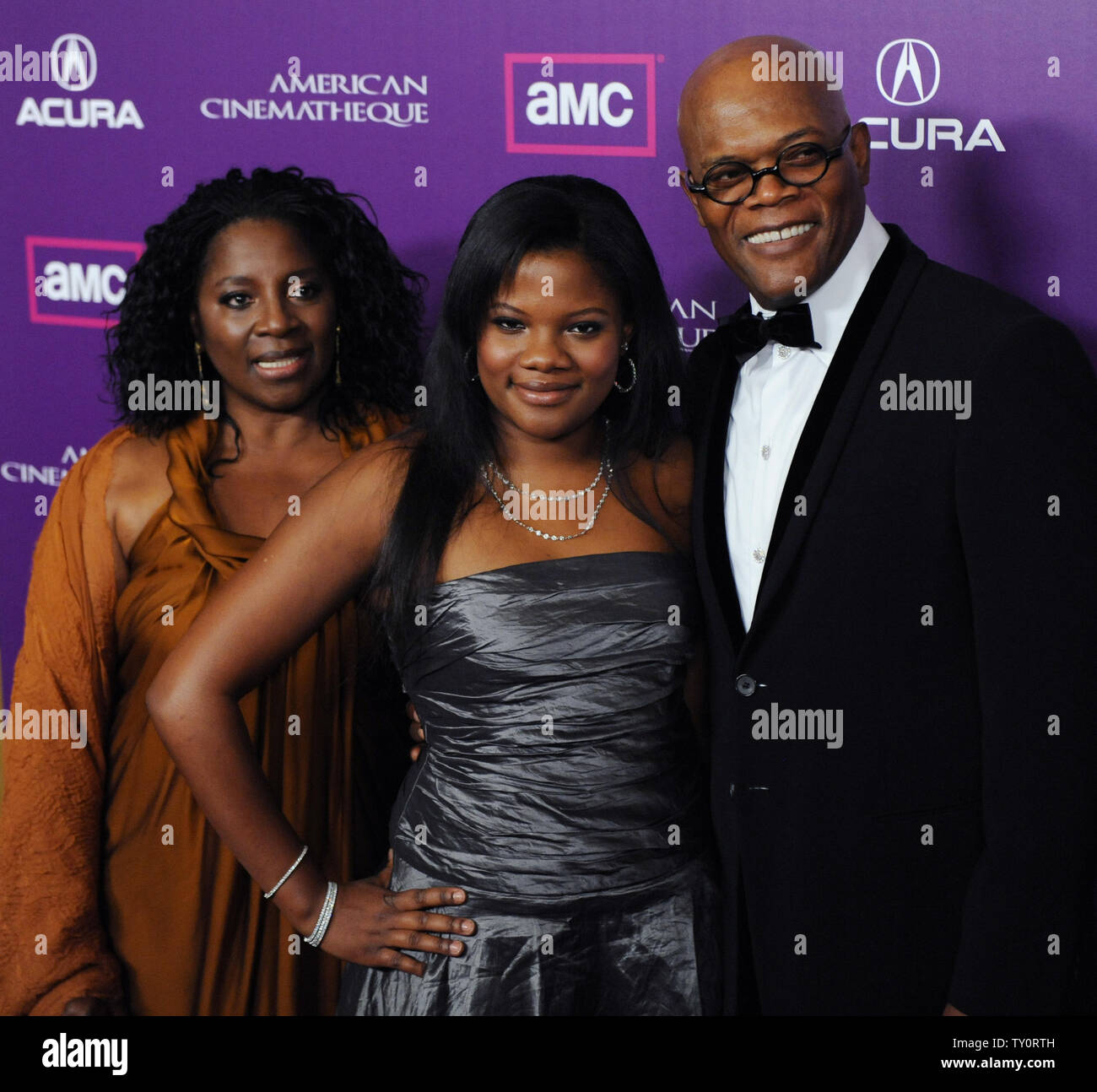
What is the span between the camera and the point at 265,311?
6.96ft

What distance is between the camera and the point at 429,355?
1.84 m

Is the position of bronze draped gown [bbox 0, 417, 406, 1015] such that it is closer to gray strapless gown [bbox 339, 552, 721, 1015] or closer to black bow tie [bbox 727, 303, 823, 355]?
gray strapless gown [bbox 339, 552, 721, 1015]

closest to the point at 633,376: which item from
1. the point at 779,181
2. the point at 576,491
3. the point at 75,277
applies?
the point at 576,491

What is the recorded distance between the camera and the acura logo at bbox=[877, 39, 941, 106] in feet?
7.47

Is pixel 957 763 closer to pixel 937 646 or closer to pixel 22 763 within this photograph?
pixel 937 646

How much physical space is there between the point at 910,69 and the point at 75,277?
1667 millimetres

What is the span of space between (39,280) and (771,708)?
6.06 ft

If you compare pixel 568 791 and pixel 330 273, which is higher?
pixel 330 273

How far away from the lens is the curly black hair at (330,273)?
2.18 meters

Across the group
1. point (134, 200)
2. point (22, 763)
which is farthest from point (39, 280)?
point (22, 763)

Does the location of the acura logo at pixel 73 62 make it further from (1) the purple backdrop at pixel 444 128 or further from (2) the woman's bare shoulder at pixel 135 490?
(2) the woman's bare shoulder at pixel 135 490

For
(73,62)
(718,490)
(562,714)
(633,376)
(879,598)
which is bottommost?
(562,714)

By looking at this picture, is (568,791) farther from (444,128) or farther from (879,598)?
(444,128)

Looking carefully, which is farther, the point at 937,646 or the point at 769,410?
the point at 769,410
